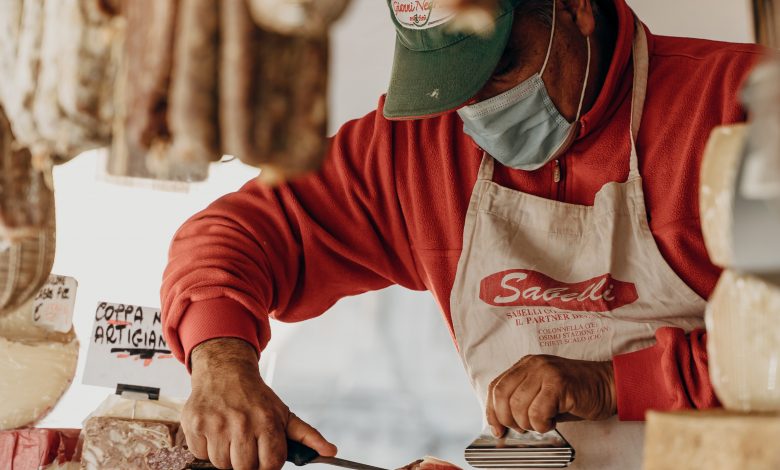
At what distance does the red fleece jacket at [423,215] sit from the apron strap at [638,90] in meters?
0.03

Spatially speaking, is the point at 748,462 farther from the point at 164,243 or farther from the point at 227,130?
the point at 164,243

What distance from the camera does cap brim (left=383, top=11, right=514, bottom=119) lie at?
1702 mm

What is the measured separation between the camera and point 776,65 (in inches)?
28.5

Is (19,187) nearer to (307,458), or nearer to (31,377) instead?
(307,458)

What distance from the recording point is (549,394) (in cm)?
176

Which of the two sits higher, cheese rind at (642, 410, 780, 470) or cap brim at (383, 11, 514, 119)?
cap brim at (383, 11, 514, 119)

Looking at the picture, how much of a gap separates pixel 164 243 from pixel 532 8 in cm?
134

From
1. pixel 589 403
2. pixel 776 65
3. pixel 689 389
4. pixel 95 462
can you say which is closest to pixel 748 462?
→ pixel 776 65

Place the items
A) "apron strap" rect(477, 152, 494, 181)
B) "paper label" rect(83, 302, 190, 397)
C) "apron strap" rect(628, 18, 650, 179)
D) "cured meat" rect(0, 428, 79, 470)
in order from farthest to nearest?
1. "paper label" rect(83, 302, 190, 397)
2. "apron strap" rect(477, 152, 494, 181)
3. "cured meat" rect(0, 428, 79, 470)
4. "apron strap" rect(628, 18, 650, 179)

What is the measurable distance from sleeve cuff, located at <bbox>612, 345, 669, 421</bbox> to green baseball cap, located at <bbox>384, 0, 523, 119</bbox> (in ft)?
2.15

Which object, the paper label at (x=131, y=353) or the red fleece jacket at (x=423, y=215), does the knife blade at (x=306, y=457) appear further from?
the paper label at (x=131, y=353)

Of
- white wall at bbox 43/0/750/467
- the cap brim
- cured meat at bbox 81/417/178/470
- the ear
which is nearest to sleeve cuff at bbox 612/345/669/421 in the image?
the cap brim

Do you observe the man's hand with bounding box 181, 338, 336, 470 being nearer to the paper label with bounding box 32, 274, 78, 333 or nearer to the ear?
the paper label with bounding box 32, 274, 78, 333

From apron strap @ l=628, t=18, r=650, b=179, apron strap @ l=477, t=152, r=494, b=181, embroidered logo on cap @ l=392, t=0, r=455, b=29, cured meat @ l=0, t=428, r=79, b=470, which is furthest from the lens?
apron strap @ l=477, t=152, r=494, b=181
